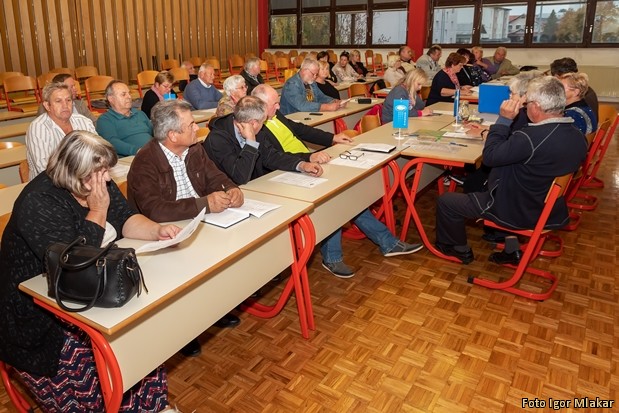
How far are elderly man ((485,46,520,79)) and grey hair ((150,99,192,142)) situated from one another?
8449 mm

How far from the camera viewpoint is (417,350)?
254 centimetres

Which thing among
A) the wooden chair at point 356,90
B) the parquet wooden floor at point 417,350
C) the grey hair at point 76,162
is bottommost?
the parquet wooden floor at point 417,350

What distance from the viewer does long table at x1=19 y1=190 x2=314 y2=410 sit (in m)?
1.57

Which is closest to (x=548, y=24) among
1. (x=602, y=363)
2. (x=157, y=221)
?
(x=602, y=363)

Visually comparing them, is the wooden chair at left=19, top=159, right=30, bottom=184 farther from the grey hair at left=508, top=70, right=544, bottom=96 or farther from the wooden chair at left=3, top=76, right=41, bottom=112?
the wooden chair at left=3, top=76, right=41, bottom=112

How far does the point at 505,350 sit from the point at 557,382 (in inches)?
11.6

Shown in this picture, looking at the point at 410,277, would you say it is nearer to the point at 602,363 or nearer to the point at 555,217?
the point at 555,217

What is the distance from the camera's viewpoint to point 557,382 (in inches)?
90.2

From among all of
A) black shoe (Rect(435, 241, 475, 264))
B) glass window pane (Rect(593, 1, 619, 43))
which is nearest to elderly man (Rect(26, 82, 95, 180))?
black shoe (Rect(435, 241, 475, 264))

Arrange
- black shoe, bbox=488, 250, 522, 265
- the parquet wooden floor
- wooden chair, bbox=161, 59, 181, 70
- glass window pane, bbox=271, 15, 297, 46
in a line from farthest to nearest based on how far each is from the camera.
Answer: glass window pane, bbox=271, 15, 297, 46 → wooden chair, bbox=161, 59, 181, 70 → black shoe, bbox=488, 250, 522, 265 → the parquet wooden floor

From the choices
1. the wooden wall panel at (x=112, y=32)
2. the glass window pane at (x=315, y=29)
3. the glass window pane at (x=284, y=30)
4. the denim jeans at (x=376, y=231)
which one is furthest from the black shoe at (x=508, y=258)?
the glass window pane at (x=284, y=30)

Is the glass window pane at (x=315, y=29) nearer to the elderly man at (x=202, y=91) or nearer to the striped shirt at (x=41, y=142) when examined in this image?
the elderly man at (x=202, y=91)

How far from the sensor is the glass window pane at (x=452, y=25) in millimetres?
11531

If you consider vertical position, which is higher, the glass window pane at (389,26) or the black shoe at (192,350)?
the glass window pane at (389,26)
